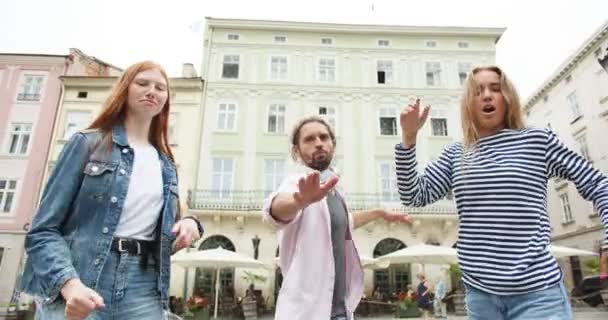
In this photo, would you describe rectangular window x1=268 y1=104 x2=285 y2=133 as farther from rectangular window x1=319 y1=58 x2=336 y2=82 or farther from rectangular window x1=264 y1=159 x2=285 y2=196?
rectangular window x1=319 y1=58 x2=336 y2=82

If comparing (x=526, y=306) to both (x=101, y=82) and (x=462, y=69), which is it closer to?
(x=462, y=69)

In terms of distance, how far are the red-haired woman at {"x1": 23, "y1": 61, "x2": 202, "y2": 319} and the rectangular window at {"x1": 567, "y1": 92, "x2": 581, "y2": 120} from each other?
28133 millimetres

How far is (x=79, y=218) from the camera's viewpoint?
5.76 ft

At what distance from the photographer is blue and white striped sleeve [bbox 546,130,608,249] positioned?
181 centimetres

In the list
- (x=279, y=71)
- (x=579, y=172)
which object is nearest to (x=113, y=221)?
(x=579, y=172)

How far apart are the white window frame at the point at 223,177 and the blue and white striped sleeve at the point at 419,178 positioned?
704 inches

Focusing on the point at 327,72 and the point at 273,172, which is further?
the point at 327,72

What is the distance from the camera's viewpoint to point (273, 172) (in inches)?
803

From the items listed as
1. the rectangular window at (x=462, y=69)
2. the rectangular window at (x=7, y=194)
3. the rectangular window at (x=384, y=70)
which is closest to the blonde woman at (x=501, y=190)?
the rectangular window at (x=384, y=70)

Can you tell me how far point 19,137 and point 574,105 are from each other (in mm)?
30985

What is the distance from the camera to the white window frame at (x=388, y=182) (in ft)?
65.3

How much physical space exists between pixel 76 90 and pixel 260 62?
31.5 ft

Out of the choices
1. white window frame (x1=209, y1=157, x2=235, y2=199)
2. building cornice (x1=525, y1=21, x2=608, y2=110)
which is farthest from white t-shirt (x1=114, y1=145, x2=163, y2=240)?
building cornice (x1=525, y1=21, x2=608, y2=110)

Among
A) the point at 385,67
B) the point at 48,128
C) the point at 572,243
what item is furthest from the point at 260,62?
the point at 572,243
